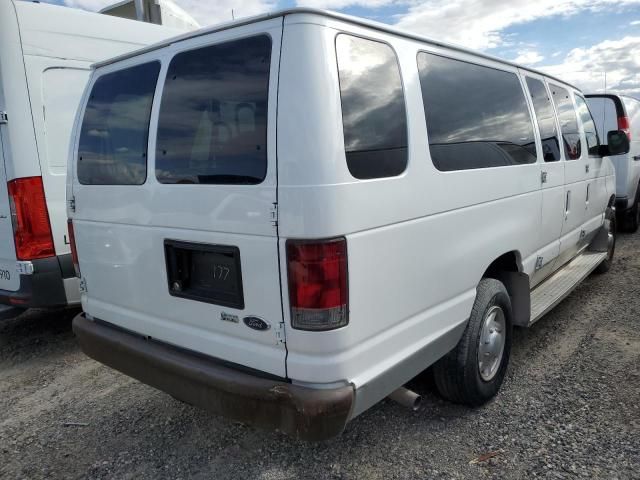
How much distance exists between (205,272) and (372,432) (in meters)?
1.40

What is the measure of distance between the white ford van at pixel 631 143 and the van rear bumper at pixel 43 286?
24.7ft

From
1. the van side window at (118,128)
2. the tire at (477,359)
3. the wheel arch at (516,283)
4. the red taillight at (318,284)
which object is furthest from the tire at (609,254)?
the van side window at (118,128)

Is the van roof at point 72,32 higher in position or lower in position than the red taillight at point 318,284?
higher

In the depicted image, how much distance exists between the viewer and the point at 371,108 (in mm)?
2234

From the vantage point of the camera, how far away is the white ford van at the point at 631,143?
7.57 metres

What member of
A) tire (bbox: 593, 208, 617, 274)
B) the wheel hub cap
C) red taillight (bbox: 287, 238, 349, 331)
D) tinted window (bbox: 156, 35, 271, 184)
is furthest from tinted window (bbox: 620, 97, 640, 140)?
red taillight (bbox: 287, 238, 349, 331)

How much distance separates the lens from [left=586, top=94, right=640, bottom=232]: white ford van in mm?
7574

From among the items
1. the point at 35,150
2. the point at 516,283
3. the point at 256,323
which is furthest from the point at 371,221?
the point at 35,150

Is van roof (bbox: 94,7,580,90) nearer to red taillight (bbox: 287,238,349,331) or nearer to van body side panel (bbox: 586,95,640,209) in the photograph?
red taillight (bbox: 287,238,349,331)

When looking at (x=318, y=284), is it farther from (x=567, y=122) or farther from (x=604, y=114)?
(x=604, y=114)

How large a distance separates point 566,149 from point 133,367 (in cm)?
376

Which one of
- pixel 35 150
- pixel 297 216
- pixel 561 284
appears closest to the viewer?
pixel 297 216

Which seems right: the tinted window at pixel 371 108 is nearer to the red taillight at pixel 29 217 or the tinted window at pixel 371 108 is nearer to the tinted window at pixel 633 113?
the red taillight at pixel 29 217

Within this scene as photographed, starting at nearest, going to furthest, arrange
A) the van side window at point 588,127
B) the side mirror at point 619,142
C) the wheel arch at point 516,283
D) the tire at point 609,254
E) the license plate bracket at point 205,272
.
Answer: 1. the license plate bracket at point 205,272
2. the wheel arch at point 516,283
3. the van side window at point 588,127
4. the side mirror at point 619,142
5. the tire at point 609,254
